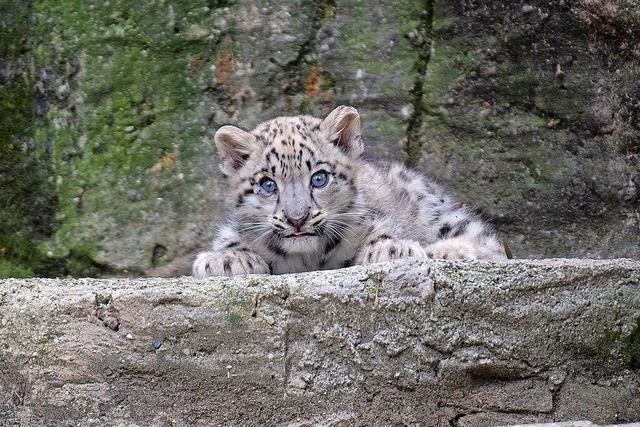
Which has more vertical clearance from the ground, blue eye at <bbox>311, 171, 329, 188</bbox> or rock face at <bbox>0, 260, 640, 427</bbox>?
blue eye at <bbox>311, 171, 329, 188</bbox>

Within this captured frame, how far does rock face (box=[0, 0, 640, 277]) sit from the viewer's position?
18.6ft

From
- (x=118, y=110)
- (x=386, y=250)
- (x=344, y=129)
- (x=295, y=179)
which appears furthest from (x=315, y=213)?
(x=118, y=110)

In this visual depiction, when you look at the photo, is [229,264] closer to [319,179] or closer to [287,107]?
[319,179]

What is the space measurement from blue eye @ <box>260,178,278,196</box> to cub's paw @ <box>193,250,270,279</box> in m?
0.28

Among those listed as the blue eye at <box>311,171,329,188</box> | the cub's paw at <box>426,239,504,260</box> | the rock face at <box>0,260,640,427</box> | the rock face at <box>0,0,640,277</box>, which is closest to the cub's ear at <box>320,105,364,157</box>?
the blue eye at <box>311,171,329,188</box>

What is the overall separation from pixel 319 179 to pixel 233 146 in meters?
0.49

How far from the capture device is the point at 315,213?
458 cm

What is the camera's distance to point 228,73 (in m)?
5.81

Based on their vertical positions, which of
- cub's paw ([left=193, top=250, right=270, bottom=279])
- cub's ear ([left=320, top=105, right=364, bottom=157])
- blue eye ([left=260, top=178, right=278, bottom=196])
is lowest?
cub's paw ([left=193, top=250, right=270, bottom=279])

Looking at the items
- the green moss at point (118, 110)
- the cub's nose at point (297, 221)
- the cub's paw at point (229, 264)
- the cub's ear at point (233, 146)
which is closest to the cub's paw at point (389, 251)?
the cub's nose at point (297, 221)

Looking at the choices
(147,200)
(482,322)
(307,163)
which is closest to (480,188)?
(307,163)

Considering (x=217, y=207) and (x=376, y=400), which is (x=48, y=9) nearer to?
(x=217, y=207)

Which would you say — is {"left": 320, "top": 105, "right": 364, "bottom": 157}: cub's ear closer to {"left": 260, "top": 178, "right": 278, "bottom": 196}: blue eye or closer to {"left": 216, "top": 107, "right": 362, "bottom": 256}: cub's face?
{"left": 216, "top": 107, "right": 362, "bottom": 256}: cub's face

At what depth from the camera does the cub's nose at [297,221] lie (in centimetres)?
452
